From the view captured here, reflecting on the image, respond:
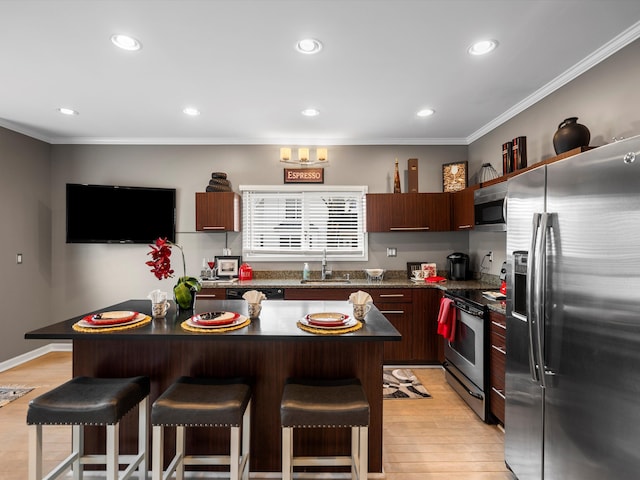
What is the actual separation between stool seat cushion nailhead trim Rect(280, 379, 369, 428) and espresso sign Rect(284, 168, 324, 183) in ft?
10.7

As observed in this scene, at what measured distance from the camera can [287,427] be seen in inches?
64.5

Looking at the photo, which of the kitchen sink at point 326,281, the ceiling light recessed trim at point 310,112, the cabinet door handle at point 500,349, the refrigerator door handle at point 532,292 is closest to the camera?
the refrigerator door handle at point 532,292

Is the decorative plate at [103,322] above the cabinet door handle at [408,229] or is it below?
below

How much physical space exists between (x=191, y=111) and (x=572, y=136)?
134 inches

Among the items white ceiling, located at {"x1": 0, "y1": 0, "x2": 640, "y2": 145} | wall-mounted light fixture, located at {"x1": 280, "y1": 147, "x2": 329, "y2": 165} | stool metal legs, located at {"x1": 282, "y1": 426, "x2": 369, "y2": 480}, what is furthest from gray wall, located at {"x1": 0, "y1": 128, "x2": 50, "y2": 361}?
stool metal legs, located at {"x1": 282, "y1": 426, "x2": 369, "y2": 480}

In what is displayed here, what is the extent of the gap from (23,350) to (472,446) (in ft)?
16.5

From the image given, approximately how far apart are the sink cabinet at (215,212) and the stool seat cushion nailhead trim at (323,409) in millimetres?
2897

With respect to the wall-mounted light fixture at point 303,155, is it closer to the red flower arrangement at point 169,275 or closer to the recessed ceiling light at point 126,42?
the recessed ceiling light at point 126,42

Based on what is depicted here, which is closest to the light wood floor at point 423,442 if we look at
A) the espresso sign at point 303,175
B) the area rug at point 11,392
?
the area rug at point 11,392

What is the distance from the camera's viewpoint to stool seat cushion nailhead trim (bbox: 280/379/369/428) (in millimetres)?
1613

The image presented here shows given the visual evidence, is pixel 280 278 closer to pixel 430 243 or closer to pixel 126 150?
pixel 430 243

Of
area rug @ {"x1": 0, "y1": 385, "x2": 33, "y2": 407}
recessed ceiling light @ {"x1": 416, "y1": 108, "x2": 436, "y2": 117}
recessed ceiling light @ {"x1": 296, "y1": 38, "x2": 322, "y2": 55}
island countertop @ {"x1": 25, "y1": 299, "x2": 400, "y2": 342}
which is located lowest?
area rug @ {"x1": 0, "y1": 385, "x2": 33, "y2": 407}

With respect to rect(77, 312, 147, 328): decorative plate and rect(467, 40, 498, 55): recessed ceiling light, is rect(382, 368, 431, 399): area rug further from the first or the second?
rect(467, 40, 498, 55): recessed ceiling light

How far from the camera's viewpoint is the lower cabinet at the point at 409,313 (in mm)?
3943
